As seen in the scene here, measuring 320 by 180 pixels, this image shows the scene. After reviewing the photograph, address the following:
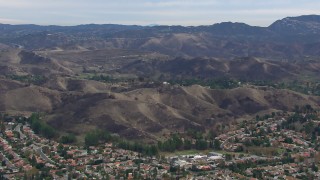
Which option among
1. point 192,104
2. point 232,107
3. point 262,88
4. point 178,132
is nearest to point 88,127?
point 178,132

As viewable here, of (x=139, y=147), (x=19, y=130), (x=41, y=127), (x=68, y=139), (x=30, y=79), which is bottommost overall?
(x=19, y=130)

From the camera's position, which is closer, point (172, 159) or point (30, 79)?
point (172, 159)

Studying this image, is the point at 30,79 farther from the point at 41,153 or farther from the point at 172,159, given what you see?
the point at 172,159

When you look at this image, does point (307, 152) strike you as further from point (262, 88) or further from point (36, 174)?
point (262, 88)

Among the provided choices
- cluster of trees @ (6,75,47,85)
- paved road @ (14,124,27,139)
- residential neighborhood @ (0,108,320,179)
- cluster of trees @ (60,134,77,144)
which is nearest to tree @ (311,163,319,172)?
residential neighborhood @ (0,108,320,179)

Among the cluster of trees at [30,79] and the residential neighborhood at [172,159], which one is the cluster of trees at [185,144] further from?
the cluster of trees at [30,79]

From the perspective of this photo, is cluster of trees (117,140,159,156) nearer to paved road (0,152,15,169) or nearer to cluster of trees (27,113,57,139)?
cluster of trees (27,113,57,139)

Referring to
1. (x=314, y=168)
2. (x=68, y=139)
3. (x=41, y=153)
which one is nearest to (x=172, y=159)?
(x=314, y=168)

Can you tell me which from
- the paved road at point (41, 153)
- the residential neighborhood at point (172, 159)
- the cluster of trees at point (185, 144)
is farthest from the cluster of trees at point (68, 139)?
the cluster of trees at point (185, 144)
